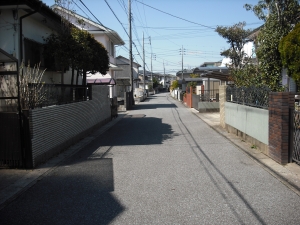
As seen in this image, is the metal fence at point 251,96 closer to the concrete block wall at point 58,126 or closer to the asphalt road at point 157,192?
the asphalt road at point 157,192

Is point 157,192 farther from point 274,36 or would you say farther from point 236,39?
point 236,39

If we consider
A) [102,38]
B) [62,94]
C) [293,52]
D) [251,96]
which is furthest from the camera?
[102,38]

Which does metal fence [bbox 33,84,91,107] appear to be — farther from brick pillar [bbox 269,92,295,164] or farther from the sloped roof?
the sloped roof

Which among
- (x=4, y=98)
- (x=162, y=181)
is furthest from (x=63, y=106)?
(x=162, y=181)

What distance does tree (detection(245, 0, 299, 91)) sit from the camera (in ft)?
41.5

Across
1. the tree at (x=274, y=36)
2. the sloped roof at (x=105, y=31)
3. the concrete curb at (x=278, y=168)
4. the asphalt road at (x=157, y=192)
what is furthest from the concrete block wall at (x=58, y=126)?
the sloped roof at (x=105, y=31)

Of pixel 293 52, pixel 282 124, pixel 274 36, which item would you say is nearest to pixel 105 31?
pixel 274 36

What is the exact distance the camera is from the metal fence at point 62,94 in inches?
358

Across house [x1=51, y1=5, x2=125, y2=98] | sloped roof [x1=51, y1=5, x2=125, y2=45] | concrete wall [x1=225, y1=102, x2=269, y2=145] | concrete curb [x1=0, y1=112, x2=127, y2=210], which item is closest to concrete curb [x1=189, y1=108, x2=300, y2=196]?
concrete wall [x1=225, y1=102, x2=269, y2=145]

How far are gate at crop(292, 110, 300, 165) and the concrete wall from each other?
119 centimetres

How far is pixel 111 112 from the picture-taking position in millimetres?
20656

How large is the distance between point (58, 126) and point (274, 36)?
343 inches

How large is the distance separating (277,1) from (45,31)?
936 centimetres

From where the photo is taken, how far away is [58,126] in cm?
939
